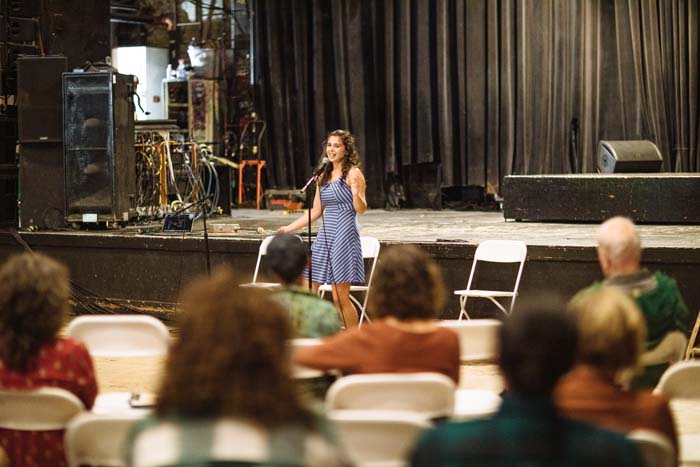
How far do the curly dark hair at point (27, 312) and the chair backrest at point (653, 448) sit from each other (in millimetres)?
1560

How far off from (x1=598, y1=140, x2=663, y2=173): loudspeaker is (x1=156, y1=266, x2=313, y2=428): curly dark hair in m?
7.90

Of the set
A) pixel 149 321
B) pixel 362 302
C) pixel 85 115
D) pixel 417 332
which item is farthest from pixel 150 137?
pixel 417 332

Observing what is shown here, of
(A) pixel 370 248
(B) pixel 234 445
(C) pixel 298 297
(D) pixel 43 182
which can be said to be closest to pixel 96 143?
(D) pixel 43 182

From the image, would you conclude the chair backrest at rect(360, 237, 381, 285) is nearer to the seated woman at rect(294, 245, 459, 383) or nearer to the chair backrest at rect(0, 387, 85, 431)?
the seated woman at rect(294, 245, 459, 383)

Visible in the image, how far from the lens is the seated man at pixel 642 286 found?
3441 mm

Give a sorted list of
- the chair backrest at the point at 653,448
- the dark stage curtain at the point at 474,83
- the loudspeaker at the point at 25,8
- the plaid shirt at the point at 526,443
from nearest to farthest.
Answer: the plaid shirt at the point at 526,443 → the chair backrest at the point at 653,448 → the loudspeaker at the point at 25,8 → the dark stage curtain at the point at 474,83

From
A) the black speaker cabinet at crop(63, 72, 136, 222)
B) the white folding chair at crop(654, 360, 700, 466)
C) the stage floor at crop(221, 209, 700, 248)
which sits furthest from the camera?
the black speaker cabinet at crop(63, 72, 136, 222)

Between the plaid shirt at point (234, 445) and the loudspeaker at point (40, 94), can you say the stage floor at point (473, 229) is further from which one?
the plaid shirt at point (234, 445)

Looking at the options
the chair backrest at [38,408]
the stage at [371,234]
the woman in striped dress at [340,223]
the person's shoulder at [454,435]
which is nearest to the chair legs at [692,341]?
the stage at [371,234]

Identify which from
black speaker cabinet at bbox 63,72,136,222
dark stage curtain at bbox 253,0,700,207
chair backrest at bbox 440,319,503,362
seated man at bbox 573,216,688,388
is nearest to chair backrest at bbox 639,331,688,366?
seated man at bbox 573,216,688,388

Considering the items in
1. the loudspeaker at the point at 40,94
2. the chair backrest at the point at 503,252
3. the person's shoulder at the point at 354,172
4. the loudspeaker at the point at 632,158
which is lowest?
the chair backrest at the point at 503,252

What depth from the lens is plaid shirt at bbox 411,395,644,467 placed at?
1945mm

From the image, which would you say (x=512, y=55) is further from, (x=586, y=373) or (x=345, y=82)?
(x=586, y=373)

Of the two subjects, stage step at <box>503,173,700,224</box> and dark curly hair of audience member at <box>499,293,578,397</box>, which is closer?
dark curly hair of audience member at <box>499,293,578,397</box>
